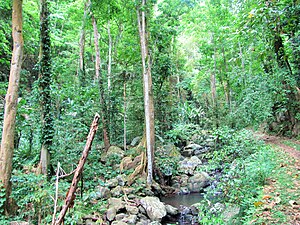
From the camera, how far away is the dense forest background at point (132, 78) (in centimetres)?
744

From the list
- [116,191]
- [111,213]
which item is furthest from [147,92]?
[111,213]

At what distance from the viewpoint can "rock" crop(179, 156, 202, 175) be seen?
37.1ft

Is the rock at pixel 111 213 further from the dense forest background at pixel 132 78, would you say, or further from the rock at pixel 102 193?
the dense forest background at pixel 132 78

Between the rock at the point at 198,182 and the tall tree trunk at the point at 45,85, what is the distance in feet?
19.3

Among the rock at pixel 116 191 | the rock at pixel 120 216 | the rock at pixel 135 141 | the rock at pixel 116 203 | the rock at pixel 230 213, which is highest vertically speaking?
the rock at pixel 135 141

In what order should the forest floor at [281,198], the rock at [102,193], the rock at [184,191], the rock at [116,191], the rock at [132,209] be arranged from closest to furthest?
1. the forest floor at [281,198]
2. the rock at [132,209]
3. the rock at [102,193]
4. the rock at [116,191]
5. the rock at [184,191]

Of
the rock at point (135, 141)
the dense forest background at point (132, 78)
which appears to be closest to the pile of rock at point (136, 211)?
the dense forest background at point (132, 78)

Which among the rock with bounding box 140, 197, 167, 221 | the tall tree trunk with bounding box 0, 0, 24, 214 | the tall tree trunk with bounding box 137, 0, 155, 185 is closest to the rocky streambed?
the rock with bounding box 140, 197, 167, 221

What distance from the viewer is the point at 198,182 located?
10148 millimetres

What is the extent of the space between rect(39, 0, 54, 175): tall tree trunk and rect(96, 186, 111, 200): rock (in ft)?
6.06

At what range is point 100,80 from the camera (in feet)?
39.9

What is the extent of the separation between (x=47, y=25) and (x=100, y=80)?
4768 millimetres

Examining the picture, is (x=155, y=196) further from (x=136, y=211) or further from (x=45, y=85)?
(x=45, y=85)

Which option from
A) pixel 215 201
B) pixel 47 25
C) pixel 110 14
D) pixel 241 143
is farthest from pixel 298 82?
pixel 47 25
